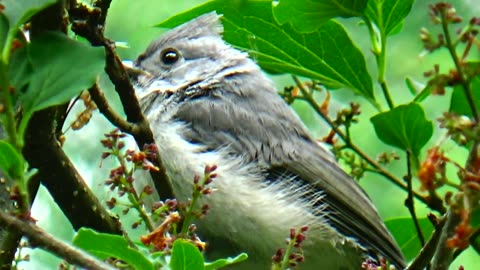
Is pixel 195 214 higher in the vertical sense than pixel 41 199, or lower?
higher

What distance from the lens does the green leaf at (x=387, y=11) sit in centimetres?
233

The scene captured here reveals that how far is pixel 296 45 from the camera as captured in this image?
2.61 metres

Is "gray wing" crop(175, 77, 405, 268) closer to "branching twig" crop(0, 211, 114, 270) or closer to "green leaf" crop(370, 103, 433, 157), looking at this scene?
"green leaf" crop(370, 103, 433, 157)

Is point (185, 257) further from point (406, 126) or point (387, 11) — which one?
point (387, 11)

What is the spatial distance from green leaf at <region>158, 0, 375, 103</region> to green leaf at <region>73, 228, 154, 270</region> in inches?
38.4

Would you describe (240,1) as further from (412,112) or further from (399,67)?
(399,67)

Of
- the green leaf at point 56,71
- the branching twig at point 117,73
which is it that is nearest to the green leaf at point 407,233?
the branching twig at point 117,73

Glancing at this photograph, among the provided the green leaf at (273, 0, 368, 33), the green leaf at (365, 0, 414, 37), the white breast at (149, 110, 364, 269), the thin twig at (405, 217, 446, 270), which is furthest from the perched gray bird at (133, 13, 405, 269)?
the thin twig at (405, 217, 446, 270)

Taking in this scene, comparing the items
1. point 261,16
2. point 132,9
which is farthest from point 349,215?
point 132,9

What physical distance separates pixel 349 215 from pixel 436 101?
2449 millimetres

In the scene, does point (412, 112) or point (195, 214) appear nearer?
point (195, 214)

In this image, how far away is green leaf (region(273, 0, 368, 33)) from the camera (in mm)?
2088

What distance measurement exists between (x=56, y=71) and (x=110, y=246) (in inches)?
11.6

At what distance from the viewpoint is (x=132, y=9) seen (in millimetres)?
6012
